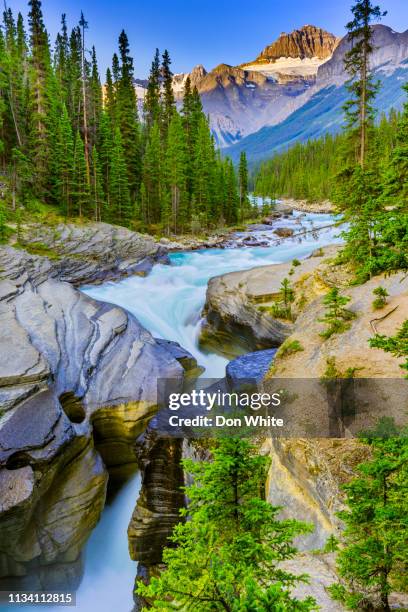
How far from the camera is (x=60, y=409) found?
992 centimetres

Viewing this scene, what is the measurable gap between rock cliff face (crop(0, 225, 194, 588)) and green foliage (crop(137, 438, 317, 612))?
6385 mm

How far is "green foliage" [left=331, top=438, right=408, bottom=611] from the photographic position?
137 inches

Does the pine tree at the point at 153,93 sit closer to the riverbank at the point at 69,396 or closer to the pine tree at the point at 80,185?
the pine tree at the point at 80,185

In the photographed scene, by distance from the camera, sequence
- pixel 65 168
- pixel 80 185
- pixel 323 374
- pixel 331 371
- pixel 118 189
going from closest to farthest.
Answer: pixel 331 371 < pixel 323 374 < pixel 80 185 < pixel 65 168 < pixel 118 189

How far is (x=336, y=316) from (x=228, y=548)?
23.4ft

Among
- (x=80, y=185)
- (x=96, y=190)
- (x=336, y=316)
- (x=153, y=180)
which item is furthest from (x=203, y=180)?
(x=336, y=316)

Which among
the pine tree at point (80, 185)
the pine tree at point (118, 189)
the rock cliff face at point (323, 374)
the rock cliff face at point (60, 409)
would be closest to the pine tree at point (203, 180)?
the pine tree at point (118, 189)

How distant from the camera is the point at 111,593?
374 inches

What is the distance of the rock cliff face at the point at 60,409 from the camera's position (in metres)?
8.63

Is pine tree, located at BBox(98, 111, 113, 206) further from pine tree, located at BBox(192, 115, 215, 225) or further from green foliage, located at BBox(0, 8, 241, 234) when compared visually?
pine tree, located at BBox(192, 115, 215, 225)

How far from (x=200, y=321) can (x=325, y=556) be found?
14822 mm

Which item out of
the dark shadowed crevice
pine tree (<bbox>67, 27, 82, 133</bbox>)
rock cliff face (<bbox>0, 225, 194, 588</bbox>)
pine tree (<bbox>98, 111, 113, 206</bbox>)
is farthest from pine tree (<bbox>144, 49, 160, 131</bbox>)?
the dark shadowed crevice

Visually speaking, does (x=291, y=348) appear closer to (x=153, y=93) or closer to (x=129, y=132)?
(x=129, y=132)

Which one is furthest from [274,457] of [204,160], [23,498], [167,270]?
[204,160]
